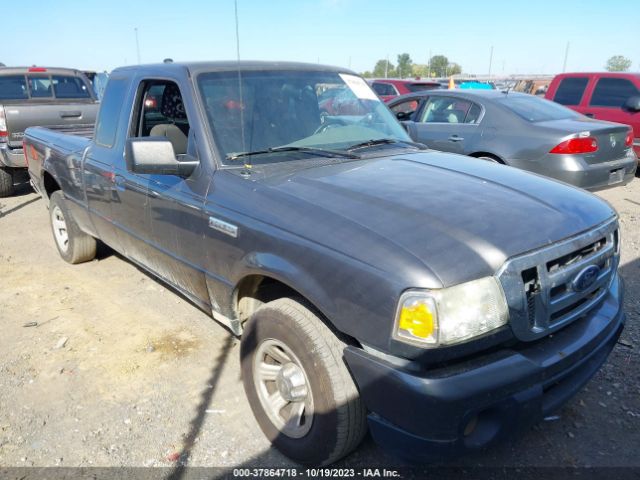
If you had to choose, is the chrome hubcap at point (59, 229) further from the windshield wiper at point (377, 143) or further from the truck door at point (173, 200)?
the windshield wiper at point (377, 143)

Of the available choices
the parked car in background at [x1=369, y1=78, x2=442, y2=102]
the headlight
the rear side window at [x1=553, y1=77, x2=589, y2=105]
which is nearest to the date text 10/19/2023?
the headlight

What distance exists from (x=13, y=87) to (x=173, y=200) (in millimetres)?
7029

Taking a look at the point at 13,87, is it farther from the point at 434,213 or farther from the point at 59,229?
the point at 434,213

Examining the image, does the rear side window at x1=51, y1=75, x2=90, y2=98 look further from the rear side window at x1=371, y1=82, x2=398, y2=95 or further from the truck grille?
the truck grille

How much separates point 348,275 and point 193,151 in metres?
1.39

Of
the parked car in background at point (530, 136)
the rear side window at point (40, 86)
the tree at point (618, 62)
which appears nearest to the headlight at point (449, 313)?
the parked car in background at point (530, 136)

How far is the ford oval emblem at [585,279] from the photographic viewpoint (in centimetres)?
216

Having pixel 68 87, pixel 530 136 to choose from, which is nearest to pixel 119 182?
pixel 530 136

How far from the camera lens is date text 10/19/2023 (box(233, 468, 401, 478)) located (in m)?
2.47

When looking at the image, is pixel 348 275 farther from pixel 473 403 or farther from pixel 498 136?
pixel 498 136

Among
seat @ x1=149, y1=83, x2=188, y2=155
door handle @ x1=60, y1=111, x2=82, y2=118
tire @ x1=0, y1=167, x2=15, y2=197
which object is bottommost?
tire @ x1=0, y1=167, x2=15, y2=197

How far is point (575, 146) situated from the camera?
5949 millimetres

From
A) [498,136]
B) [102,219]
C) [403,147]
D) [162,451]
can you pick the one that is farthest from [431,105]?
[162,451]

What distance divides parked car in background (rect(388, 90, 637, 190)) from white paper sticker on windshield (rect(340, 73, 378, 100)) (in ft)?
10.3
